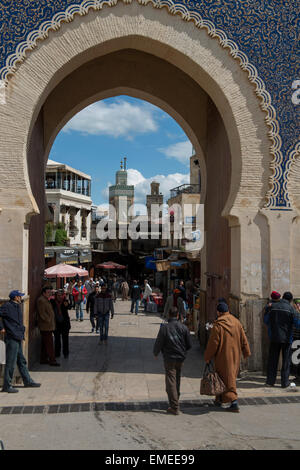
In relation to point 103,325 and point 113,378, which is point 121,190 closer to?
point 103,325

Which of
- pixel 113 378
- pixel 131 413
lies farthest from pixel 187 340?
pixel 113 378

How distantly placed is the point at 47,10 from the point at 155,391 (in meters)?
5.83

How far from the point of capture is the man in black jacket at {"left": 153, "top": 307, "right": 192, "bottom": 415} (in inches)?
211

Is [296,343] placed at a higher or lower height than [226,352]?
lower

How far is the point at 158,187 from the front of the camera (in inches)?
1809

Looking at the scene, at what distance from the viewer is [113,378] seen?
7031 millimetres

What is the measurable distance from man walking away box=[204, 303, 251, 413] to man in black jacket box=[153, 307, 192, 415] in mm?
317

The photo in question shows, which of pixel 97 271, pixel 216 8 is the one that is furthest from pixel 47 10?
pixel 97 271

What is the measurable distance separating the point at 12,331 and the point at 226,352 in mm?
2863

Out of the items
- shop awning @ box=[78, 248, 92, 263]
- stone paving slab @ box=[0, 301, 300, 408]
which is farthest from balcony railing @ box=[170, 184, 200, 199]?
stone paving slab @ box=[0, 301, 300, 408]

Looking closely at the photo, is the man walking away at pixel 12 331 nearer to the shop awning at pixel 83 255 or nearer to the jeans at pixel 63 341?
the jeans at pixel 63 341

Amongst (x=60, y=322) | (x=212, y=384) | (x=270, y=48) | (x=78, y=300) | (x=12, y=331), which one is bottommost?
(x=78, y=300)
